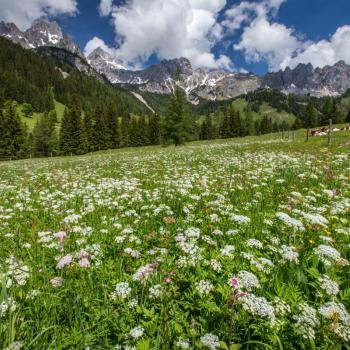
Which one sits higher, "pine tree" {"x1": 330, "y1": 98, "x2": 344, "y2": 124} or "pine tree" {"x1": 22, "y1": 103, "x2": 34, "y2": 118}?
"pine tree" {"x1": 22, "y1": 103, "x2": 34, "y2": 118}

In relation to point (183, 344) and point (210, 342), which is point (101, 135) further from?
point (210, 342)

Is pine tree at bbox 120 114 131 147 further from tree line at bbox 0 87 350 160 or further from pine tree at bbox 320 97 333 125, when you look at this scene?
pine tree at bbox 320 97 333 125

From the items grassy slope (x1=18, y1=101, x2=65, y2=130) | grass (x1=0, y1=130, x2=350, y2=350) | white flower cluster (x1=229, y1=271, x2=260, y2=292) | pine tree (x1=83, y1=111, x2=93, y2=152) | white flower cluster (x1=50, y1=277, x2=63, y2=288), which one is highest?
grassy slope (x1=18, y1=101, x2=65, y2=130)

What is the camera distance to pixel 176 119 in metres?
59.2

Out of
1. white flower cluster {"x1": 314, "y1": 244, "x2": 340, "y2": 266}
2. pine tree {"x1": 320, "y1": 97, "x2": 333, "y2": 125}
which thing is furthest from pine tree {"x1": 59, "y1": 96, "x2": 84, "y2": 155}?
pine tree {"x1": 320, "y1": 97, "x2": 333, "y2": 125}

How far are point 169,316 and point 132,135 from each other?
9681 cm

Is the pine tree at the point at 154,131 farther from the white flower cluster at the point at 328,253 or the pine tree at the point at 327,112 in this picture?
the white flower cluster at the point at 328,253

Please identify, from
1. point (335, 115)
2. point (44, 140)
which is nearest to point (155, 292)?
point (44, 140)

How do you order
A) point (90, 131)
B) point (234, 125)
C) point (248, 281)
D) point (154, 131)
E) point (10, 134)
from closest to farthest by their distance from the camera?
1. point (248, 281)
2. point (10, 134)
3. point (90, 131)
4. point (154, 131)
5. point (234, 125)

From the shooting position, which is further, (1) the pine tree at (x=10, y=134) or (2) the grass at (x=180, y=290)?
(1) the pine tree at (x=10, y=134)

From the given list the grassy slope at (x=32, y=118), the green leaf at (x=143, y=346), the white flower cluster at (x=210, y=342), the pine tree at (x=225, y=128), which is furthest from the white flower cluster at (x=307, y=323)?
the grassy slope at (x=32, y=118)

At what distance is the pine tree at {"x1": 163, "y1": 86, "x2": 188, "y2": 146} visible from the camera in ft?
193

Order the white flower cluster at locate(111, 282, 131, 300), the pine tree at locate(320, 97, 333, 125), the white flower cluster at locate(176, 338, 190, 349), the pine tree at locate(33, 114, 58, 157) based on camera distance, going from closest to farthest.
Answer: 1. the white flower cluster at locate(176, 338, 190, 349)
2. the white flower cluster at locate(111, 282, 131, 300)
3. the pine tree at locate(320, 97, 333, 125)
4. the pine tree at locate(33, 114, 58, 157)

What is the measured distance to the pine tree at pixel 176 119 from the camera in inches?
2317
